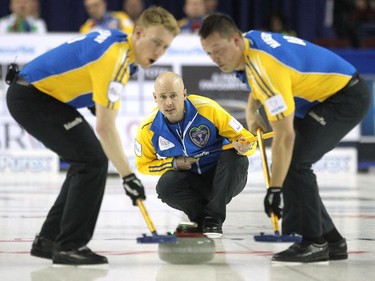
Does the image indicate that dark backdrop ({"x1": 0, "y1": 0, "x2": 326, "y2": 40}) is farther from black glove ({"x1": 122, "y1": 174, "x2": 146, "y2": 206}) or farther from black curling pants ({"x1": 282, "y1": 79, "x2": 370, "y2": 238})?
black glove ({"x1": 122, "y1": 174, "x2": 146, "y2": 206})

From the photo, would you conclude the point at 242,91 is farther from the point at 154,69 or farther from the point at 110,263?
Result: the point at 110,263

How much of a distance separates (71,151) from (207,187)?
135 centimetres

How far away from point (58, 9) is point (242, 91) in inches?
201

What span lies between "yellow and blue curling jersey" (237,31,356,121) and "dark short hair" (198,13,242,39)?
104 mm

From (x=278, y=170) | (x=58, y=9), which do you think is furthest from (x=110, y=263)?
(x=58, y=9)

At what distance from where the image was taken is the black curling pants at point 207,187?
207 inches

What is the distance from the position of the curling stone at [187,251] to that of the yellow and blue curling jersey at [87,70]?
853mm

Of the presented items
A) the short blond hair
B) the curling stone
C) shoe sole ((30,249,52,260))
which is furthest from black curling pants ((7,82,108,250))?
the short blond hair

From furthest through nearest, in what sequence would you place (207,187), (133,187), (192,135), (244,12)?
1. (244,12)
2. (207,187)
3. (192,135)
4. (133,187)

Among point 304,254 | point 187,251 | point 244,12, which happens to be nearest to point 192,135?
point 187,251

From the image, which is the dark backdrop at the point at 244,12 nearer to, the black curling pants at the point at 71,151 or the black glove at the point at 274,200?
the black curling pants at the point at 71,151

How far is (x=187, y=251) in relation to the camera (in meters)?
4.56

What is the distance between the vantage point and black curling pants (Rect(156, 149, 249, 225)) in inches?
207

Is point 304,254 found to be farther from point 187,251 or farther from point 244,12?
point 244,12
